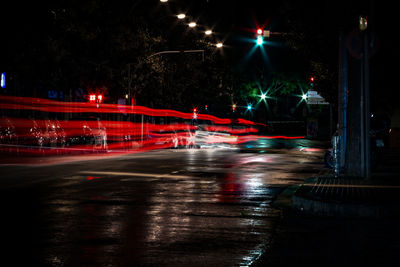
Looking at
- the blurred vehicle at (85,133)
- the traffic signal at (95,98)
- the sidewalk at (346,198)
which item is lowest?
the sidewalk at (346,198)

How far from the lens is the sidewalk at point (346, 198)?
9.78m

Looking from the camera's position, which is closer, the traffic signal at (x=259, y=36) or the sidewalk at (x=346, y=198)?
the sidewalk at (x=346, y=198)

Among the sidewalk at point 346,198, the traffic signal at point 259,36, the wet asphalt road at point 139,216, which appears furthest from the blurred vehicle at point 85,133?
the sidewalk at point 346,198

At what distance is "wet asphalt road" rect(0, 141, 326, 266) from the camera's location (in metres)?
6.98

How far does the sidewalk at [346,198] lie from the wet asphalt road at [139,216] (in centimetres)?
60

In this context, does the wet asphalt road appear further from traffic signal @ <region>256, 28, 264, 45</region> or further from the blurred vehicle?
the blurred vehicle

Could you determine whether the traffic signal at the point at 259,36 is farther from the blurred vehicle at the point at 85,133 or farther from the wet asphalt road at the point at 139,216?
the blurred vehicle at the point at 85,133

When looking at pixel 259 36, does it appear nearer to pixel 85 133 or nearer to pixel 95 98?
pixel 85 133

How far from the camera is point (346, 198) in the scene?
10672mm

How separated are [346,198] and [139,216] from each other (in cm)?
389

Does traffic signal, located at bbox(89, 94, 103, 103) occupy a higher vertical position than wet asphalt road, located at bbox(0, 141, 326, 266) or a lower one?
higher

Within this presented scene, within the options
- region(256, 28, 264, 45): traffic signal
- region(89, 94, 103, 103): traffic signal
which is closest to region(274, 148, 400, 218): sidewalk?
region(256, 28, 264, 45): traffic signal

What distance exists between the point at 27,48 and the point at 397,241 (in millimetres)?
31658

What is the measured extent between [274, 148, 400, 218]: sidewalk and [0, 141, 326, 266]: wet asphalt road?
60cm
